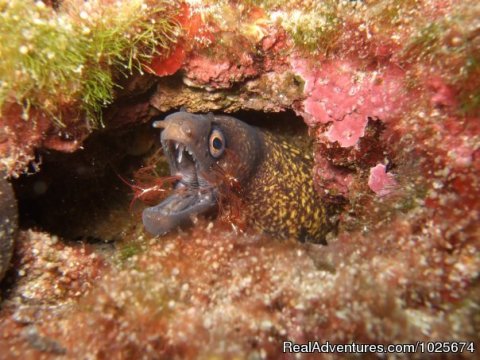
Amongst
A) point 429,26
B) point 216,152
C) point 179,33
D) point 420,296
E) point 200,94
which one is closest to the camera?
point 420,296

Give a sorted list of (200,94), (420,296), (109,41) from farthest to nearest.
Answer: (200,94) < (109,41) < (420,296)

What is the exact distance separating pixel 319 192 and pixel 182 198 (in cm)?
176

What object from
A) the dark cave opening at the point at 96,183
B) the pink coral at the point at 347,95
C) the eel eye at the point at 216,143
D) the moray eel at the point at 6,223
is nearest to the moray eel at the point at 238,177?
the eel eye at the point at 216,143

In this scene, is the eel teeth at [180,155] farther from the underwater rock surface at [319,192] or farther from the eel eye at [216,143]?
the underwater rock surface at [319,192]

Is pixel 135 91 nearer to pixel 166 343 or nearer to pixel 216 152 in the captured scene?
pixel 216 152

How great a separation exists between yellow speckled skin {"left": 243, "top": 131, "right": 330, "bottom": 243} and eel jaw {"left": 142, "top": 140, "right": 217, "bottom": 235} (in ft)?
2.21

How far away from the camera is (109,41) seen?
2994 mm

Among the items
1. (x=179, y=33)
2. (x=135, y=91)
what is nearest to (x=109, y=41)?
(x=179, y=33)

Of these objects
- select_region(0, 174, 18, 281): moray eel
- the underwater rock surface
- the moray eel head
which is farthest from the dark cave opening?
select_region(0, 174, 18, 281): moray eel

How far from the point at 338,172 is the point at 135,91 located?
2.55m

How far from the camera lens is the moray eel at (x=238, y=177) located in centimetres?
341

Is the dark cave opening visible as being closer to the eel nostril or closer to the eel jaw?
the eel jaw

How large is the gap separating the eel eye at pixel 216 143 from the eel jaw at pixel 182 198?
0.23m

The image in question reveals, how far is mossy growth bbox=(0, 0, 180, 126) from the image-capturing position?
2.62 meters
